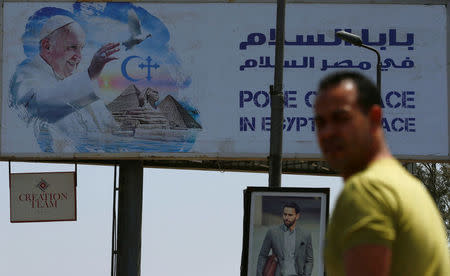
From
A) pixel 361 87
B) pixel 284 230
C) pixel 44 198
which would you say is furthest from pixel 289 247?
pixel 44 198

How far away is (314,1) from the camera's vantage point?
2842cm

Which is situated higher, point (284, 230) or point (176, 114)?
point (176, 114)

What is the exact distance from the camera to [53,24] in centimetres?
2914

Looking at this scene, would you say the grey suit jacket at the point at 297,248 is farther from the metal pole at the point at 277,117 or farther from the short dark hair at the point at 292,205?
the metal pole at the point at 277,117

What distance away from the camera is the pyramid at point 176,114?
27.9 m

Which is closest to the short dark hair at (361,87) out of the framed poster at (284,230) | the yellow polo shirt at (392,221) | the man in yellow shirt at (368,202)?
the man in yellow shirt at (368,202)

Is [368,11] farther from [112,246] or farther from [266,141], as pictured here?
[112,246]

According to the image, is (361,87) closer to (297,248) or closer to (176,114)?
(297,248)

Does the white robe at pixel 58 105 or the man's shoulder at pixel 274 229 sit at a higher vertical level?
the white robe at pixel 58 105

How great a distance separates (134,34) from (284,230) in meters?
13.5

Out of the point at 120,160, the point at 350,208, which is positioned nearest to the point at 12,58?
the point at 120,160

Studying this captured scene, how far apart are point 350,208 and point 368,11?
84.1ft

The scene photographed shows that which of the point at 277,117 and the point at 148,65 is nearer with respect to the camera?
the point at 277,117

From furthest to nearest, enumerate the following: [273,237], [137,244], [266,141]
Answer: [137,244] < [266,141] < [273,237]
